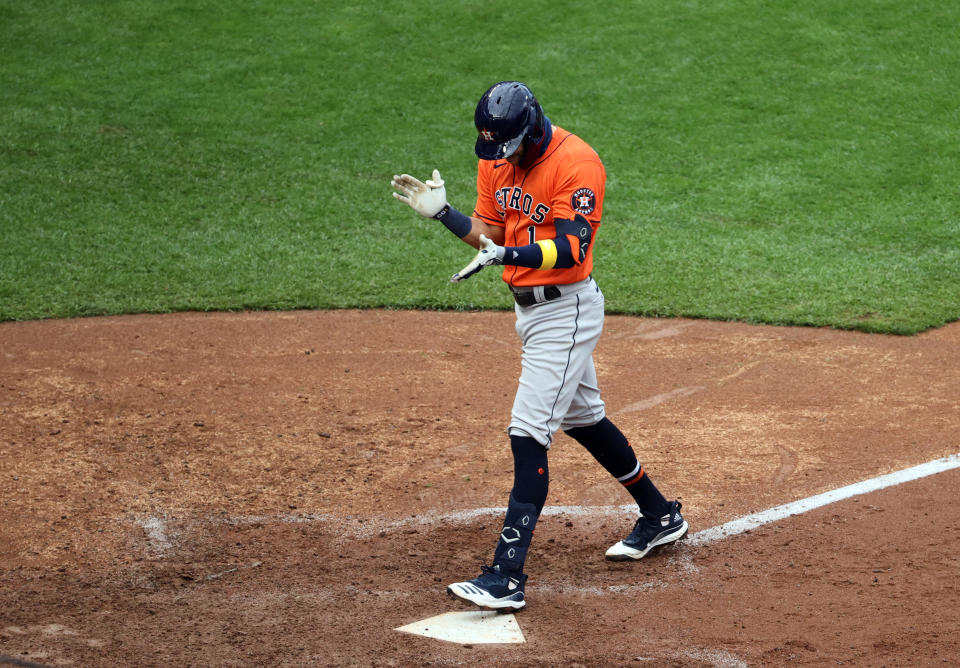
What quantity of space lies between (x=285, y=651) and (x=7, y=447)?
2.80 m

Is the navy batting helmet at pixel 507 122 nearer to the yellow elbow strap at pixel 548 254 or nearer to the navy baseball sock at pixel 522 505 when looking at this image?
the yellow elbow strap at pixel 548 254

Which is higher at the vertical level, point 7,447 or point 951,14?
point 951,14

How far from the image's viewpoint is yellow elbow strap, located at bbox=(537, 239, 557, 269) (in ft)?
12.3

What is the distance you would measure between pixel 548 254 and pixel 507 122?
1.76 ft

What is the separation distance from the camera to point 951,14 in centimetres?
1508

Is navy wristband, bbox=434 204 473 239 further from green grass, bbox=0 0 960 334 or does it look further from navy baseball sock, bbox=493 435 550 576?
green grass, bbox=0 0 960 334

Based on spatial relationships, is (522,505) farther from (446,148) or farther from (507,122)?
(446,148)

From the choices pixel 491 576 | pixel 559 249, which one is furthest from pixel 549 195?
pixel 491 576

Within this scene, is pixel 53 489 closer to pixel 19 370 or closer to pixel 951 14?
pixel 19 370

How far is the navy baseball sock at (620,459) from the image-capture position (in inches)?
168

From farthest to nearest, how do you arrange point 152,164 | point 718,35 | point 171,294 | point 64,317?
1. point 718,35
2. point 152,164
3. point 171,294
4. point 64,317

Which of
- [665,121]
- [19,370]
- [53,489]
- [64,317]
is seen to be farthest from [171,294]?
[665,121]

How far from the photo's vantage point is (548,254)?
3.75 meters

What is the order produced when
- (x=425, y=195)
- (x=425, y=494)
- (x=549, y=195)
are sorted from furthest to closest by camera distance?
(x=425, y=494) → (x=425, y=195) → (x=549, y=195)
